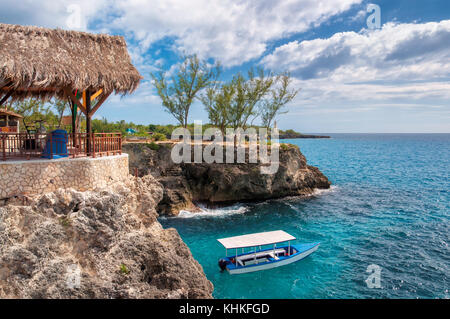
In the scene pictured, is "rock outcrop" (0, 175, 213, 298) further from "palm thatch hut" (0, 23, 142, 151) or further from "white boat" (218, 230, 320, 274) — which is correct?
"palm thatch hut" (0, 23, 142, 151)

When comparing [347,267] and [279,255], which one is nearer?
[347,267]

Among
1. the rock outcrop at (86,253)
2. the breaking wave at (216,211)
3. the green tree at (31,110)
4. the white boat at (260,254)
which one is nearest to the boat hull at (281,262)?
the white boat at (260,254)

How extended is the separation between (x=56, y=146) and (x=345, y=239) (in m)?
21.0

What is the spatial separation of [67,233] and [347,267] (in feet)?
53.2

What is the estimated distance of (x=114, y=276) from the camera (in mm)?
11133

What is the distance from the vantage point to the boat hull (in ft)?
56.8

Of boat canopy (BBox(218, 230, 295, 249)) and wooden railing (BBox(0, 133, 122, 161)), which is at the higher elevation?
wooden railing (BBox(0, 133, 122, 161))

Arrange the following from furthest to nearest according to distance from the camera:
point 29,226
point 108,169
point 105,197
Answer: point 108,169 < point 105,197 < point 29,226

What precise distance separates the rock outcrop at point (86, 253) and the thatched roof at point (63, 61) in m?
5.38

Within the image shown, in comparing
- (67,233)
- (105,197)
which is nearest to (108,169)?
(105,197)

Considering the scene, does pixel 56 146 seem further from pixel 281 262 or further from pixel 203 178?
pixel 203 178

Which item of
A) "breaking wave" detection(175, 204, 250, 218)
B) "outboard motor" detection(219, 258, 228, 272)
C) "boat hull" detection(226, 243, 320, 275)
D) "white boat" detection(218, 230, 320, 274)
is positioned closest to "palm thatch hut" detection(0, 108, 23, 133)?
"breaking wave" detection(175, 204, 250, 218)

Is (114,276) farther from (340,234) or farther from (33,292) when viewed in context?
(340,234)

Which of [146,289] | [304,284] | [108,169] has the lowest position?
[304,284]
